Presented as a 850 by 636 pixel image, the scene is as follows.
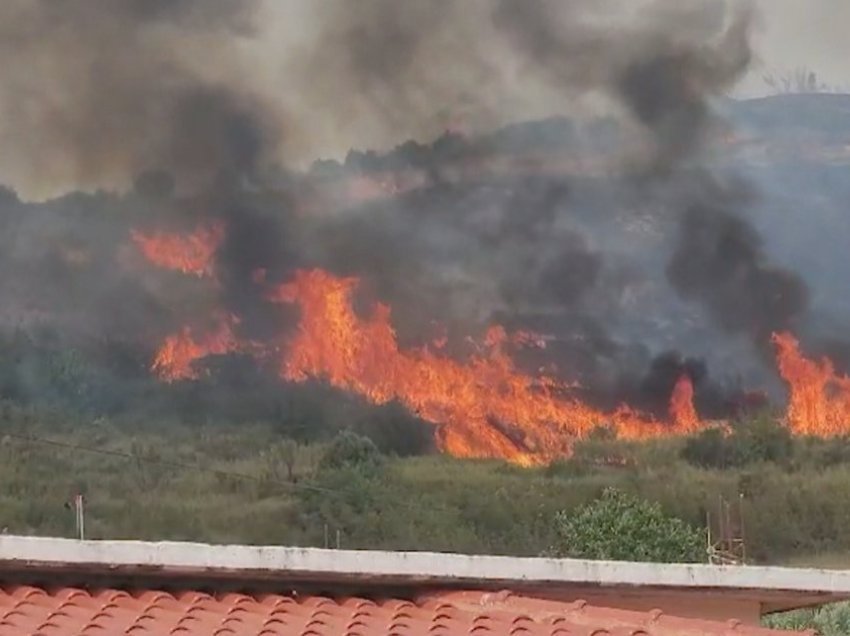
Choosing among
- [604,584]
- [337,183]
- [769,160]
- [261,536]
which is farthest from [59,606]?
[769,160]

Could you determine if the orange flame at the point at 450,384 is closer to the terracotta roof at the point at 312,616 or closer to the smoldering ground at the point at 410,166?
the smoldering ground at the point at 410,166

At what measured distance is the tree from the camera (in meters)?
10.9

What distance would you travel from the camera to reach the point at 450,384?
11.4 metres

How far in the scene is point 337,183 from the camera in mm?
11273

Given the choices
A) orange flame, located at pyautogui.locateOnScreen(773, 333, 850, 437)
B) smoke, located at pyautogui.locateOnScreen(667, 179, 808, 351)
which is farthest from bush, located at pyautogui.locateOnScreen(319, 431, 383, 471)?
orange flame, located at pyautogui.locateOnScreen(773, 333, 850, 437)

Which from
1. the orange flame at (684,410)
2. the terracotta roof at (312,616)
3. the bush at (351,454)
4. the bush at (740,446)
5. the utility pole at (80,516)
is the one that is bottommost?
the terracotta roof at (312,616)

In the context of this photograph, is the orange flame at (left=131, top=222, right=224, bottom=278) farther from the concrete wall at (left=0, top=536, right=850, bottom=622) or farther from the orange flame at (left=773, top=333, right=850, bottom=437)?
the concrete wall at (left=0, top=536, right=850, bottom=622)

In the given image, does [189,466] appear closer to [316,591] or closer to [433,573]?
[316,591]

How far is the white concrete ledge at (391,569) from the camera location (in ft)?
14.3

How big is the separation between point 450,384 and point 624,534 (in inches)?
59.0

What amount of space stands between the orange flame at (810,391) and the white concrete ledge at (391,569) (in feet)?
22.1

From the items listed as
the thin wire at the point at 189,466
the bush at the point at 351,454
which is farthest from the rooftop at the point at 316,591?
the bush at the point at 351,454

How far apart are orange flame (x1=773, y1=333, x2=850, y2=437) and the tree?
4.21ft

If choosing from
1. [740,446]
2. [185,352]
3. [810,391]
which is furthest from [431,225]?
[810,391]
